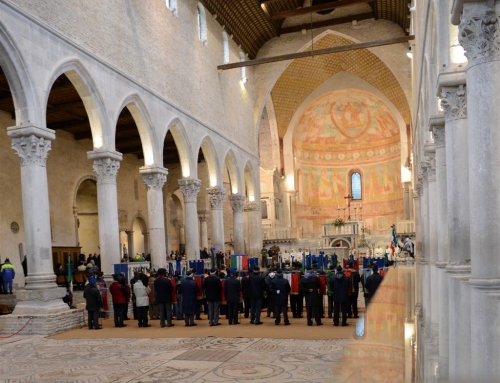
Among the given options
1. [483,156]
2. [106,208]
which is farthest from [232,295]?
[483,156]

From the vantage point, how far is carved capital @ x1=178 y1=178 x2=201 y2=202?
21.1 meters

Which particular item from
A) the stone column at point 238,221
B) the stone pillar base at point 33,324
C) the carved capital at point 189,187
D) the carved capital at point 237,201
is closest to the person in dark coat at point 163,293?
the stone pillar base at point 33,324

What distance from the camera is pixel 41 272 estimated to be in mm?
11391

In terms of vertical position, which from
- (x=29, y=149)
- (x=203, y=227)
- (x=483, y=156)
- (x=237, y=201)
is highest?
(x=29, y=149)

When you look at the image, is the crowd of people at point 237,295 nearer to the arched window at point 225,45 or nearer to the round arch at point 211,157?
the round arch at point 211,157

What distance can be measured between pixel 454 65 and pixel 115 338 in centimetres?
772

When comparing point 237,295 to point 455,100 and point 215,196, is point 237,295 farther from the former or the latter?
point 215,196

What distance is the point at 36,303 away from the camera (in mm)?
11102

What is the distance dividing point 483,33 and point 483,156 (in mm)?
1291

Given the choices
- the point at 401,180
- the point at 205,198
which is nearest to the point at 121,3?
the point at 205,198

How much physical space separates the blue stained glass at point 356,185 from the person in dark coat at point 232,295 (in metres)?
29.3

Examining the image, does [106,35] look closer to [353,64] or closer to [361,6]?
[361,6]

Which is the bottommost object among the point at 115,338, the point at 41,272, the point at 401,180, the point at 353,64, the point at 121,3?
the point at 115,338

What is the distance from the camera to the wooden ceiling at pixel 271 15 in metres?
24.8
